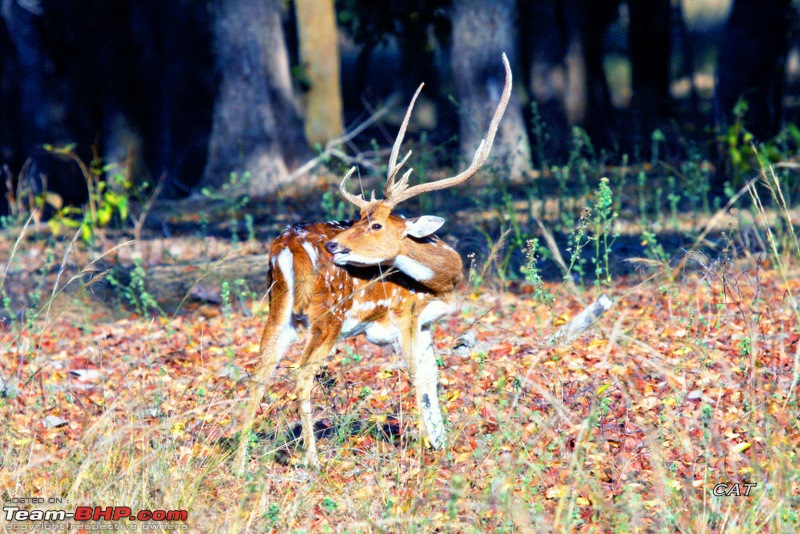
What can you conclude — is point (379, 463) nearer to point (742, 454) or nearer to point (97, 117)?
point (742, 454)

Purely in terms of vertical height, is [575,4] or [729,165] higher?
[575,4]

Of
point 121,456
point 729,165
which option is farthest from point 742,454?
point 729,165

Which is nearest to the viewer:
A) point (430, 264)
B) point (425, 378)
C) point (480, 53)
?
point (425, 378)

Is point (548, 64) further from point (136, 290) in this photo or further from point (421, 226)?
point (421, 226)

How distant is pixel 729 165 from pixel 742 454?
6.97 meters

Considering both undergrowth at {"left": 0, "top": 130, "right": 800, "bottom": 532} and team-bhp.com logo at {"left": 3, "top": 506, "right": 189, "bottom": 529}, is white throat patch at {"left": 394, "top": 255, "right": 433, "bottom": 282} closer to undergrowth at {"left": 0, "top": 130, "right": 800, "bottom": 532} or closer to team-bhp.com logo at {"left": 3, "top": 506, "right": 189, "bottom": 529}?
undergrowth at {"left": 0, "top": 130, "right": 800, "bottom": 532}

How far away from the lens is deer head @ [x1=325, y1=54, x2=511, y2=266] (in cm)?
542

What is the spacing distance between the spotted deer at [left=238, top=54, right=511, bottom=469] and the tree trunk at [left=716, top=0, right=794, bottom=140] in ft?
29.5

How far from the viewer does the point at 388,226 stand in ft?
18.4

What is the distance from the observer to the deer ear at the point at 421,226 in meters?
5.68

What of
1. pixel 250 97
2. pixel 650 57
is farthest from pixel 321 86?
pixel 650 57

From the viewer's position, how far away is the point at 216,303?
28.3ft

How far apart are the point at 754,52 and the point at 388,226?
32.7 feet

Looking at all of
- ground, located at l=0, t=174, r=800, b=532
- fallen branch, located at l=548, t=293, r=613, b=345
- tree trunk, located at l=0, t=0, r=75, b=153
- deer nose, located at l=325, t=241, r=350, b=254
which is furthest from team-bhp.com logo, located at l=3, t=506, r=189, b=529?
tree trunk, located at l=0, t=0, r=75, b=153
